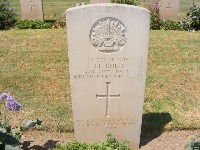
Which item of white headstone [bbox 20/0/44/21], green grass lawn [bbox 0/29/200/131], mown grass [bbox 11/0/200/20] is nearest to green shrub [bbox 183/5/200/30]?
green grass lawn [bbox 0/29/200/131]

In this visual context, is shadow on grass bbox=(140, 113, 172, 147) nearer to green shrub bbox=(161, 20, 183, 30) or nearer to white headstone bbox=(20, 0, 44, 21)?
green shrub bbox=(161, 20, 183, 30)

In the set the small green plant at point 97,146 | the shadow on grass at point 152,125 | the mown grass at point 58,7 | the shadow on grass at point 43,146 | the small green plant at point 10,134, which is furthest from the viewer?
the mown grass at point 58,7

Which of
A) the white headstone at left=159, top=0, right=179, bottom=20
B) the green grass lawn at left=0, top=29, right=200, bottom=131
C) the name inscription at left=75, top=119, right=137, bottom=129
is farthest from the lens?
the white headstone at left=159, top=0, right=179, bottom=20

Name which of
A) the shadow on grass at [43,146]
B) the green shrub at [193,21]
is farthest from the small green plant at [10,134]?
the green shrub at [193,21]

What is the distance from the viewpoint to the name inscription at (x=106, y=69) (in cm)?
468

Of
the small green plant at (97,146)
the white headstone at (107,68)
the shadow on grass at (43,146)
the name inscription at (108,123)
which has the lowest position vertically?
the shadow on grass at (43,146)

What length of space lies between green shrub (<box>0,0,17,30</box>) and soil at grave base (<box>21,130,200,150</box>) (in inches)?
285

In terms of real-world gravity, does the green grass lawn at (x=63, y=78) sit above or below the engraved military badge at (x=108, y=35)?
below

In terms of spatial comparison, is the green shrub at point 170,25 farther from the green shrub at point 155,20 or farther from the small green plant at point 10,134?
the small green plant at point 10,134

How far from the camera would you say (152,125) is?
573cm

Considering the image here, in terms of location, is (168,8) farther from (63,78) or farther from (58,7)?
(63,78)

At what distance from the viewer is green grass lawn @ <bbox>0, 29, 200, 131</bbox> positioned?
6012mm

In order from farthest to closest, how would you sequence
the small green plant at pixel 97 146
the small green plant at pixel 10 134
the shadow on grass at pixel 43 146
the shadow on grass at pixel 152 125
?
the shadow on grass at pixel 152 125 → the shadow on grass at pixel 43 146 → the small green plant at pixel 97 146 → the small green plant at pixel 10 134

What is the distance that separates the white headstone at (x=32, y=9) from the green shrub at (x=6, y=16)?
1.66 feet
